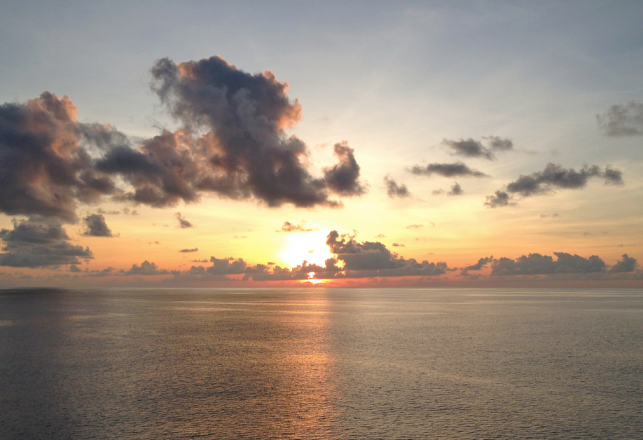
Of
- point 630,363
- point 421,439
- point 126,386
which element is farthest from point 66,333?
point 630,363

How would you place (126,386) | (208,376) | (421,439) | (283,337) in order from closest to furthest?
(421,439), (126,386), (208,376), (283,337)

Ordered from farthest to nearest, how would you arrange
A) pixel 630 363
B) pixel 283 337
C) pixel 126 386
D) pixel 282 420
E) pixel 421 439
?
pixel 283 337 < pixel 630 363 < pixel 126 386 < pixel 282 420 < pixel 421 439

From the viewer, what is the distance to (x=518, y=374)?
21438 mm

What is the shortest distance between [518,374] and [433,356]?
20.3ft

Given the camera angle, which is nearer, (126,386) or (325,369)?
(126,386)

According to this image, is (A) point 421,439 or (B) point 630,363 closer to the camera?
(A) point 421,439

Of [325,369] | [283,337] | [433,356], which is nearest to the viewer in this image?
[325,369]

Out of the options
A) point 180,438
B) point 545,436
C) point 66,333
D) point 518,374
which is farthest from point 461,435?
point 66,333

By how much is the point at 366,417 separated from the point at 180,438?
19.0 ft

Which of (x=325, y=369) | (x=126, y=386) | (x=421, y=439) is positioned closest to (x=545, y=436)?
(x=421, y=439)

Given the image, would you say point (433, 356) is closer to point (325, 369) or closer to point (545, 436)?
point (325, 369)

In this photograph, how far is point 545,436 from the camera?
41.7 ft

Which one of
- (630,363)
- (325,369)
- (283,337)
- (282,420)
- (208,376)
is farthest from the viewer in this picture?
(283,337)

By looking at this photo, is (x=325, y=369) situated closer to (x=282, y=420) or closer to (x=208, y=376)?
(x=208, y=376)
